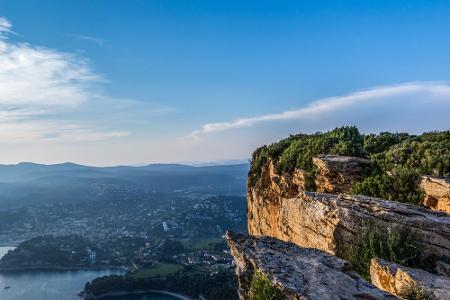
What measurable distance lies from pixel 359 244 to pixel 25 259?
146 meters

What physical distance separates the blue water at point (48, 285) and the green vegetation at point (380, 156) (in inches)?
3032

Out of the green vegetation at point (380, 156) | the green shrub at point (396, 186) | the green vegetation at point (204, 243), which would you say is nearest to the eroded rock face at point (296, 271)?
the green shrub at point (396, 186)

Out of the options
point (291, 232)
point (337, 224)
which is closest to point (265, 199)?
point (291, 232)

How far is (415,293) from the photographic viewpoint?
31.4ft

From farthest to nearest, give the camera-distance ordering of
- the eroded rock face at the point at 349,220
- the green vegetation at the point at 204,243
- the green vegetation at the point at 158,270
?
the green vegetation at the point at 204,243 → the green vegetation at the point at 158,270 → the eroded rock face at the point at 349,220

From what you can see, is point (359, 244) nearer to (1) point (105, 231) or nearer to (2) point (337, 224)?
(2) point (337, 224)

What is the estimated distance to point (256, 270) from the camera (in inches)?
392

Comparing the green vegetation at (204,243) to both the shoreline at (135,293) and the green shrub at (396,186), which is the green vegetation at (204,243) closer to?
the shoreline at (135,293)

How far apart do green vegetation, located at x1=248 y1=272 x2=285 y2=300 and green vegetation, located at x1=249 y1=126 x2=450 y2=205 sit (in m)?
10.5

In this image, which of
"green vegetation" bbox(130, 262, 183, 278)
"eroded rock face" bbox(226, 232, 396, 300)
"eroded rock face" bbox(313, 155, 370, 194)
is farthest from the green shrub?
"green vegetation" bbox(130, 262, 183, 278)

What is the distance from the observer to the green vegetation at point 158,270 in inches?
4424

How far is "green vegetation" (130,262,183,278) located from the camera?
112375mm

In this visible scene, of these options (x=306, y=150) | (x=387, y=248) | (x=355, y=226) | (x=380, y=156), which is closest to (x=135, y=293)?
(x=306, y=150)

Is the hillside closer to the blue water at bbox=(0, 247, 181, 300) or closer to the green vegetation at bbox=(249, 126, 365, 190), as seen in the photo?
the green vegetation at bbox=(249, 126, 365, 190)
